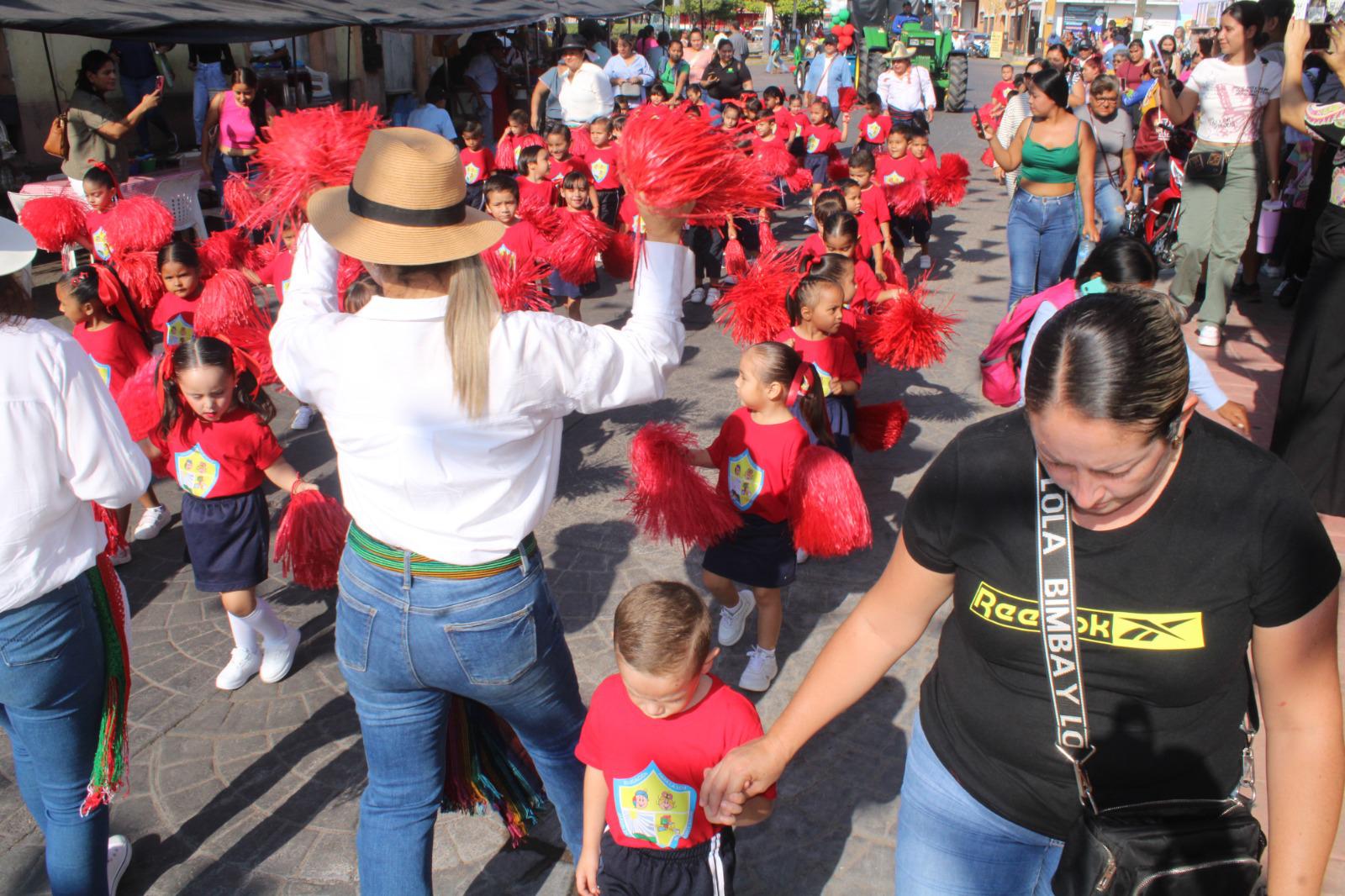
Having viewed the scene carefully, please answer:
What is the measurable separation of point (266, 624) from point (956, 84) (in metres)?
26.1

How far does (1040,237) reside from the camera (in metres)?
6.77

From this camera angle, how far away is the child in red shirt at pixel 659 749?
2.40 meters

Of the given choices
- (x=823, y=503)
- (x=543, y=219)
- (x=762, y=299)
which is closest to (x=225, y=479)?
(x=823, y=503)

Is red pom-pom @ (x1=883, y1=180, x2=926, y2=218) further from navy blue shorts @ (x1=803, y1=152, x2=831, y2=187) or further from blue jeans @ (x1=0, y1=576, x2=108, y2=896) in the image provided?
blue jeans @ (x1=0, y1=576, x2=108, y2=896)

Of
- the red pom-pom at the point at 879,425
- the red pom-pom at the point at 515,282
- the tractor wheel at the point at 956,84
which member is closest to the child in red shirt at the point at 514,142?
the red pom-pom at the point at 515,282

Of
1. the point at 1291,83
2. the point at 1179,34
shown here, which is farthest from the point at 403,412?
the point at 1179,34

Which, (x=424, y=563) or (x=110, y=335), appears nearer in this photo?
(x=424, y=563)

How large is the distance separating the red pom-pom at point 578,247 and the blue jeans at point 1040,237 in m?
2.85

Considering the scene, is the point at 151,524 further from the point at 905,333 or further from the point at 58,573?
the point at 905,333

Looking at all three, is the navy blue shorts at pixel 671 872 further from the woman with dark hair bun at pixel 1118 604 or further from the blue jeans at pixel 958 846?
the woman with dark hair bun at pixel 1118 604

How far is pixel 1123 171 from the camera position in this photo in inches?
337

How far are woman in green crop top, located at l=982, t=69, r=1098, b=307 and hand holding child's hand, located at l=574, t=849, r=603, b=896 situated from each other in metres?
5.44

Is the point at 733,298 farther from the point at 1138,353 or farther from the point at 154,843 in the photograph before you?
the point at 1138,353

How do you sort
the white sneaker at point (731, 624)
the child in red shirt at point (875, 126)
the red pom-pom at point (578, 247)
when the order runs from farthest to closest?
1. the child in red shirt at point (875, 126)
2. the red pom-pom at point (578, 247)
3. the white sneaker at point (731, 624)
